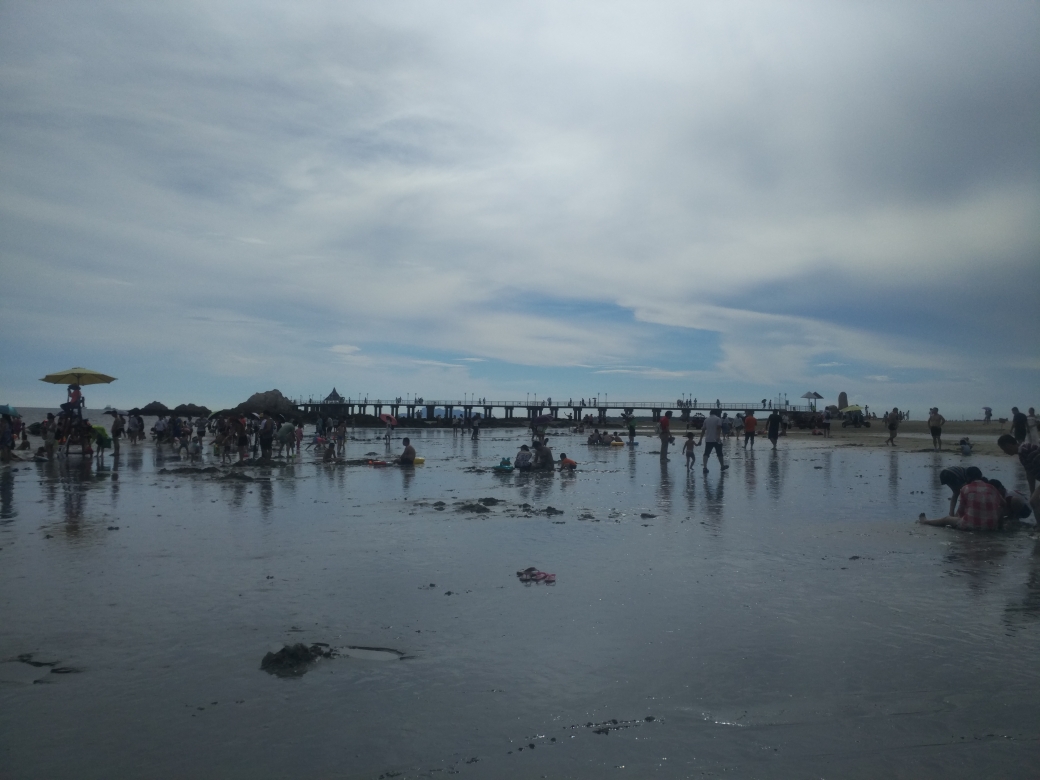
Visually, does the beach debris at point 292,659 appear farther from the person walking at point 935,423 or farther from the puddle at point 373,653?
the person walking at point 935,423

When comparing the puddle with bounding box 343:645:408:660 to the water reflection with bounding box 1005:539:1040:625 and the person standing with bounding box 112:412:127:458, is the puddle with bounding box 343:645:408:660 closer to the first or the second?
the water reflection with bounding box 1005:539:1040:625

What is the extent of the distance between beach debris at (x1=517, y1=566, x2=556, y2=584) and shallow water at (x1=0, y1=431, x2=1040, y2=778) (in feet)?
0.97

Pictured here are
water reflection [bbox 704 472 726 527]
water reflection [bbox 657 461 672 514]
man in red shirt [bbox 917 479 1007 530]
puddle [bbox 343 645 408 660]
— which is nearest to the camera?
puddle [bbox 343 645 408 660]

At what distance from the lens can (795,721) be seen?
4.76m

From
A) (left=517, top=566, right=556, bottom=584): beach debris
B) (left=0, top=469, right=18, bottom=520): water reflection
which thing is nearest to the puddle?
(left=517, top=566, right=556, bottom=584): beach debris

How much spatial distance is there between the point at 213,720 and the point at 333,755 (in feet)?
3.20

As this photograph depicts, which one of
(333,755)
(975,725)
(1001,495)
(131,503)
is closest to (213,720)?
(333,755)

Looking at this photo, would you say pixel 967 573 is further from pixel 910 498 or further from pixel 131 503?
pixel 131 503

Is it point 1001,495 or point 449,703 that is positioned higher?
point 1001,495

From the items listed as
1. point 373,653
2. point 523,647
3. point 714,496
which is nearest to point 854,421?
point 714,496

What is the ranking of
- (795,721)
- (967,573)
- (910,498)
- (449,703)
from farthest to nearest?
(910,498) < (967,573) < (449,703) < (795,721)

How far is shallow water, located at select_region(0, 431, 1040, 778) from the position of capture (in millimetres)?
4410

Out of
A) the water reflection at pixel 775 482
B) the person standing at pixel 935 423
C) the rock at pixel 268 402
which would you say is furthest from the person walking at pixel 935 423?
the rock at pixel 268 402

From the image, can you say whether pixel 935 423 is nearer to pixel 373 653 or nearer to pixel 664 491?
pixel 664 491
